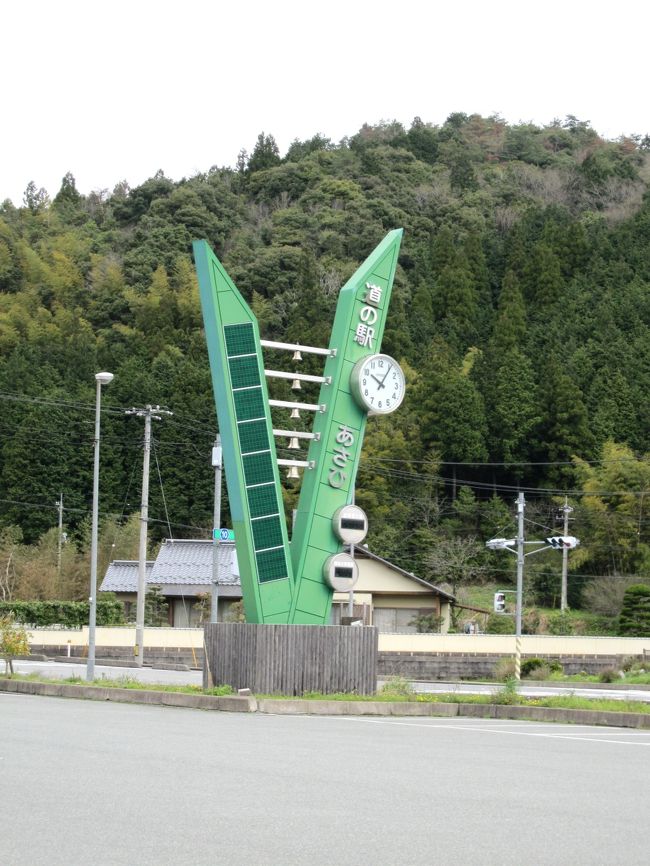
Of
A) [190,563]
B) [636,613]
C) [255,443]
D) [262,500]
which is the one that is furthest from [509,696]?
[636,613]

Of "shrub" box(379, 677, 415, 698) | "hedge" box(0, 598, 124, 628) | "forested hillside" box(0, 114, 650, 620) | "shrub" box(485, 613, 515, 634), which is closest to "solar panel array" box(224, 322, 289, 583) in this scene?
"shrub" box(379, 677, 415, 698)

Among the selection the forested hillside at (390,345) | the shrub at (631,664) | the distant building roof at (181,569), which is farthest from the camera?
the forested hillside at (390,345)

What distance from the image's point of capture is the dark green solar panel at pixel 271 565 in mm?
20188

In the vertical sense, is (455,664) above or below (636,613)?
below

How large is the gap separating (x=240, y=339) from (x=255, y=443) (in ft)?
5.47

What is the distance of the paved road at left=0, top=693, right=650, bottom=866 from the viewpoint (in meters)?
6.87

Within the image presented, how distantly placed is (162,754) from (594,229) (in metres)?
97.1

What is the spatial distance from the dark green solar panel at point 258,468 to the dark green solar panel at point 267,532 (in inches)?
24.2

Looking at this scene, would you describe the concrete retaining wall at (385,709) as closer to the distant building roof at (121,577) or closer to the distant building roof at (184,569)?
the distant building roof at (184,569)

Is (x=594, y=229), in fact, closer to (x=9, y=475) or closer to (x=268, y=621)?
(x=9, y=475)

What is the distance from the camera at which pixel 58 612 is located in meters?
45.2

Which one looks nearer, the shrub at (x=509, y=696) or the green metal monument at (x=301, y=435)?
the shrub at (x=509, y=696)

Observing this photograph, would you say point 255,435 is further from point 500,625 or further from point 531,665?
point 500,625

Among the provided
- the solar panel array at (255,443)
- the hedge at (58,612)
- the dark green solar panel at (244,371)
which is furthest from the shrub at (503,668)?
the dark green solar panel at (244,371)
